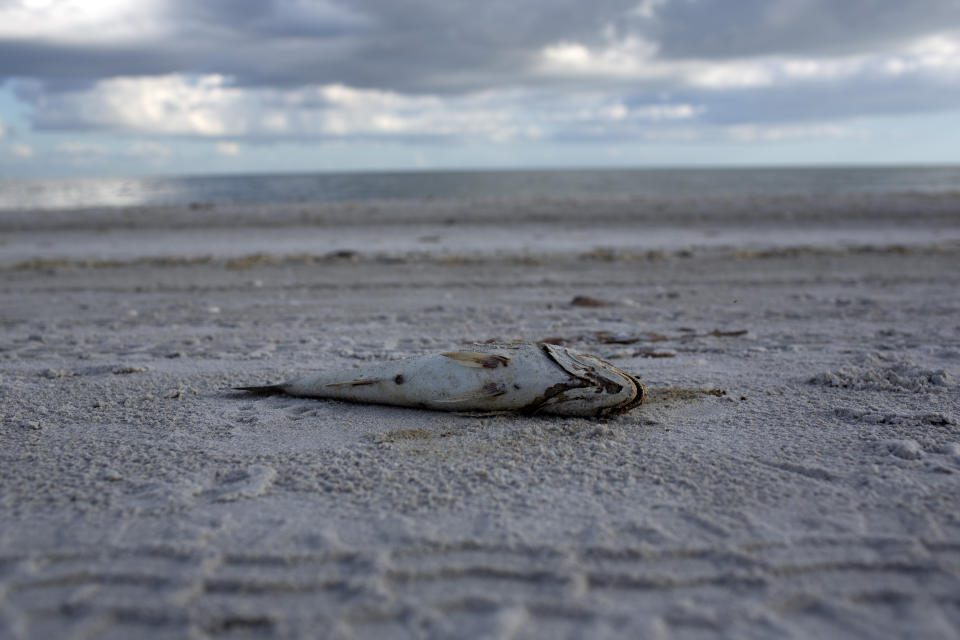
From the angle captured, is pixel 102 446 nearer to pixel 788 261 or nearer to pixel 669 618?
pixel 669 618

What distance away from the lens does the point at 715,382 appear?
353cm

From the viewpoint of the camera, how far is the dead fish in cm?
293

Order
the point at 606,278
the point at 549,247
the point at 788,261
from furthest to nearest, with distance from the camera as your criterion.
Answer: the point at 549,247
the point at 788,261
the point at 606,278

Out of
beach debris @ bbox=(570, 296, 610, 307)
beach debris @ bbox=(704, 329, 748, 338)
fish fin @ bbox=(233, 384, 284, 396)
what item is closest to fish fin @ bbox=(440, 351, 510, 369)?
fish fin @ bbox=(233, 384, 284, 396)

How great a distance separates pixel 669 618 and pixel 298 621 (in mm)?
969

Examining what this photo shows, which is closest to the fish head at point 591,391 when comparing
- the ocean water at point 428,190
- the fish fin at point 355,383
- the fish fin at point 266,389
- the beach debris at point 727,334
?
the fish fin at point 355,383

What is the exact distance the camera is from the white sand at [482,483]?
5.63ft

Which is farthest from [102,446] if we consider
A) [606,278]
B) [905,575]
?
[606,278]

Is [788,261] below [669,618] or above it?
above

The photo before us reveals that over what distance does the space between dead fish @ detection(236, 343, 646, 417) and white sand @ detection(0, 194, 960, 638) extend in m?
0.09

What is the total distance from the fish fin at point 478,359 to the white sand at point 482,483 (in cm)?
27

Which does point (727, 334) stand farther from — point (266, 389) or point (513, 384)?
point (266, 389)

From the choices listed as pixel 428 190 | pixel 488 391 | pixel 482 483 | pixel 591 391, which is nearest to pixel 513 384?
pixel 488 391

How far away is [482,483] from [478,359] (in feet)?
2.47
